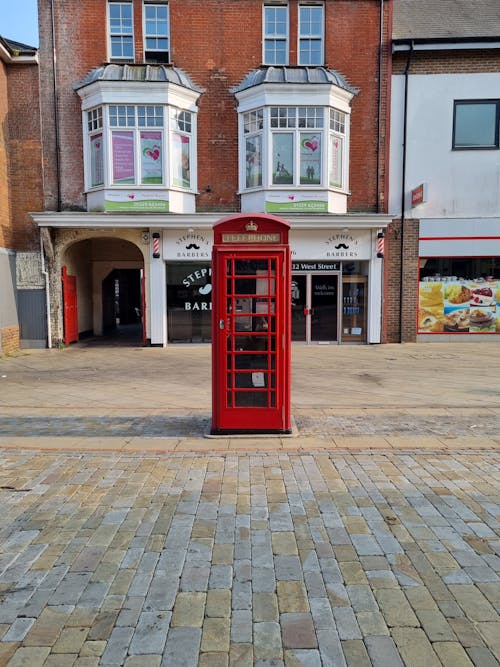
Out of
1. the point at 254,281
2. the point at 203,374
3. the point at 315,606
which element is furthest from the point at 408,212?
the point at 315,606

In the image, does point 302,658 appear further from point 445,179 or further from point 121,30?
point 121,30

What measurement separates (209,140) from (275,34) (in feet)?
11.9

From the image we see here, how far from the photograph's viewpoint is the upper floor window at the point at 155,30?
14.5 m

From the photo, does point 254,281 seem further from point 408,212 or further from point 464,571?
point 408,212

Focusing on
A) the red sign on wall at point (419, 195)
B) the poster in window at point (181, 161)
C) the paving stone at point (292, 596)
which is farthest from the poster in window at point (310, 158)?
the paving stone at point (292, 596)

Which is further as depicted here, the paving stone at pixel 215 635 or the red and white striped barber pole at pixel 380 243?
the red and white striped barber pole at pixel 380 243

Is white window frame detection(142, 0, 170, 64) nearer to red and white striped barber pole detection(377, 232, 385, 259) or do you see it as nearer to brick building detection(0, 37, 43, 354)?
brick building detection(0, 37, 43, 354)

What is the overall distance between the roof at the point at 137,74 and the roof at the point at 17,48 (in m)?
1.48

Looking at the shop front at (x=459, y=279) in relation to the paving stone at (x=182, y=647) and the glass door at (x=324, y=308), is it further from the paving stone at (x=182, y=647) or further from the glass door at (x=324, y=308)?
the paving stone at (x=182, y=647)

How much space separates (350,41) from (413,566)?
50.6ft

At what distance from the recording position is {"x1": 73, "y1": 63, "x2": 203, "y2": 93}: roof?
13867 millimetres

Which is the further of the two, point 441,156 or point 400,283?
point 400,283

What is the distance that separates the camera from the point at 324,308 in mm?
15305

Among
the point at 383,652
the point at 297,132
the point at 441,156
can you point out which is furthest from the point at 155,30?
the point at 383,652
